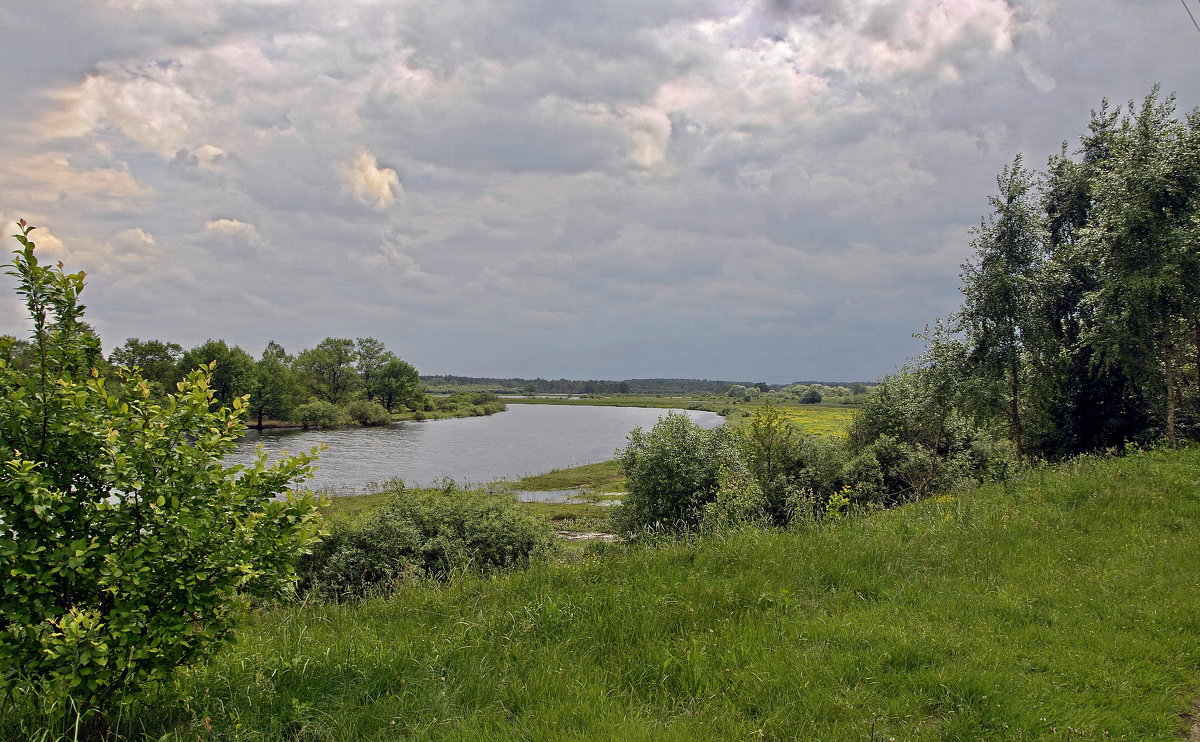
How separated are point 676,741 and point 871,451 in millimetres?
23763

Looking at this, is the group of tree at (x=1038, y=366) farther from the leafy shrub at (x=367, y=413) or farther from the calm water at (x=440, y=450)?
the leafy shrub at (x=367, y=413)

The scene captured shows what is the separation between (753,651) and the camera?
5008 millimetres

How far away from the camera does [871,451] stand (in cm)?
2473

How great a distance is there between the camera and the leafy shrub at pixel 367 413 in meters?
101

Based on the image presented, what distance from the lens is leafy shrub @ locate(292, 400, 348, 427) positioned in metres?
91.1

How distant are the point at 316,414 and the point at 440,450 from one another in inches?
1338

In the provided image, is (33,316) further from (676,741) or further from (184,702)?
(676,741)

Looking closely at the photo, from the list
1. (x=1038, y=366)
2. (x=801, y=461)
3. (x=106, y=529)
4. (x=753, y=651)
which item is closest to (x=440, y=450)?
(x=801, y=461)

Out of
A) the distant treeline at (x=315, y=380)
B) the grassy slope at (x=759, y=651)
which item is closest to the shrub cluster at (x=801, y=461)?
the grassy slope at (x=759, y=651)

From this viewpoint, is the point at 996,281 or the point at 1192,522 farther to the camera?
the point at 996,281

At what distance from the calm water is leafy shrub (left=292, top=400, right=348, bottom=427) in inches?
126

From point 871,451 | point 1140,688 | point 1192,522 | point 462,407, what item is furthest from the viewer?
point 462,407

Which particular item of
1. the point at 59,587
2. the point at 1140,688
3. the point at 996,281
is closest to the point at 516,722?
the point at 59,587

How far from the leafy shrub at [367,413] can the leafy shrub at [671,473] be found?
91091mm
